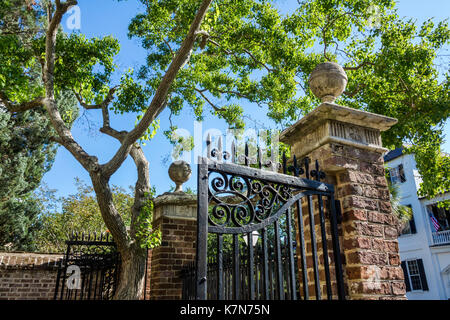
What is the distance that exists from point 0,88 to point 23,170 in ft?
31.7

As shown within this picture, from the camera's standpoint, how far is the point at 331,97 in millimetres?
3039

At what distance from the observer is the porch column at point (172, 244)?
515 centimetres

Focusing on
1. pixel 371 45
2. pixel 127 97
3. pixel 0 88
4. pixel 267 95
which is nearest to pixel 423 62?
pixel 371 45

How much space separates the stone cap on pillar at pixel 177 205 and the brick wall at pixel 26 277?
23.8 ft

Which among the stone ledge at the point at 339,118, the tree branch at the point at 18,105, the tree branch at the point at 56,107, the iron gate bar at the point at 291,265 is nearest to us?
the iron gate bar at the point at 291,265

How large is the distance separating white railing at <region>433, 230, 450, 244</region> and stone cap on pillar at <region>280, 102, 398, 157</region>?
1747cm

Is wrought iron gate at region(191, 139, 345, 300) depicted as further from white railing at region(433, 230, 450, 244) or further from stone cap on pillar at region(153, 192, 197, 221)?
white railing at region(433, 230, 450, 244)

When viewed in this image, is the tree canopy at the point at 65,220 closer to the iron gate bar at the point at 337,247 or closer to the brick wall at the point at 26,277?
the brick wall at the point at 26,277

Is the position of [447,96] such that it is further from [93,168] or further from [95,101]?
[95,101]

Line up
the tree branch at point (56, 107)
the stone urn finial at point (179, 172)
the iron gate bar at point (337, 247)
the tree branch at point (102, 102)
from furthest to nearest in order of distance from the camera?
the tree branch at point (102, 102) → the tree branch at point (56, 107) → the stone urn finial at point (179, 172) → the iron gate bar at point (337, 247)

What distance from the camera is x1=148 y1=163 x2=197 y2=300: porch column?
16.9ft

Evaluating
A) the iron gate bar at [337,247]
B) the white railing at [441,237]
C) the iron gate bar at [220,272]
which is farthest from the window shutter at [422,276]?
the iron gate bar at [220,272]

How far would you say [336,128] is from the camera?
112 inches

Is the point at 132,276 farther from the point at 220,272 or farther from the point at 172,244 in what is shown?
the point at 220,272
